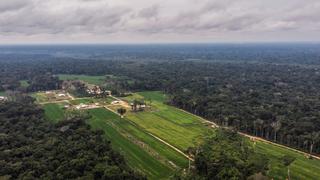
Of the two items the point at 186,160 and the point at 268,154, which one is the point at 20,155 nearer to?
the point at 186,160

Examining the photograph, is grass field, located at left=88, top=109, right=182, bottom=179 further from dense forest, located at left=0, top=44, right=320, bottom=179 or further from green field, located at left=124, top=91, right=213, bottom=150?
dense forest, located at left=0, top=44, right=320, bottom=179

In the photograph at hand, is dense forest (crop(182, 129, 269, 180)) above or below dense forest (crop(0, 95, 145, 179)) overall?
below

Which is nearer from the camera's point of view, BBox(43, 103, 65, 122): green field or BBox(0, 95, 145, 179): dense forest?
BBox(0, 95, 145, 179): dense forest

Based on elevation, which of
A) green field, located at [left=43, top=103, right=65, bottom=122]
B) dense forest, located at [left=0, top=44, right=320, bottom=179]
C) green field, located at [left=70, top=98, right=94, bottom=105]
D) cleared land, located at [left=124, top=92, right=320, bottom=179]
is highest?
dense forest, located at [left=0, top=44, right=320, bottom=179]

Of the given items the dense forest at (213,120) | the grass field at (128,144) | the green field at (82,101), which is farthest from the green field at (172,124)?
the green field at (82,101)

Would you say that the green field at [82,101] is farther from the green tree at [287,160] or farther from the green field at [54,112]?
the green tree at [287,160]

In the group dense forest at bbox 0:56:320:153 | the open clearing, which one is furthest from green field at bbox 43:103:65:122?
dense forest at bbox 0:56:320:153
